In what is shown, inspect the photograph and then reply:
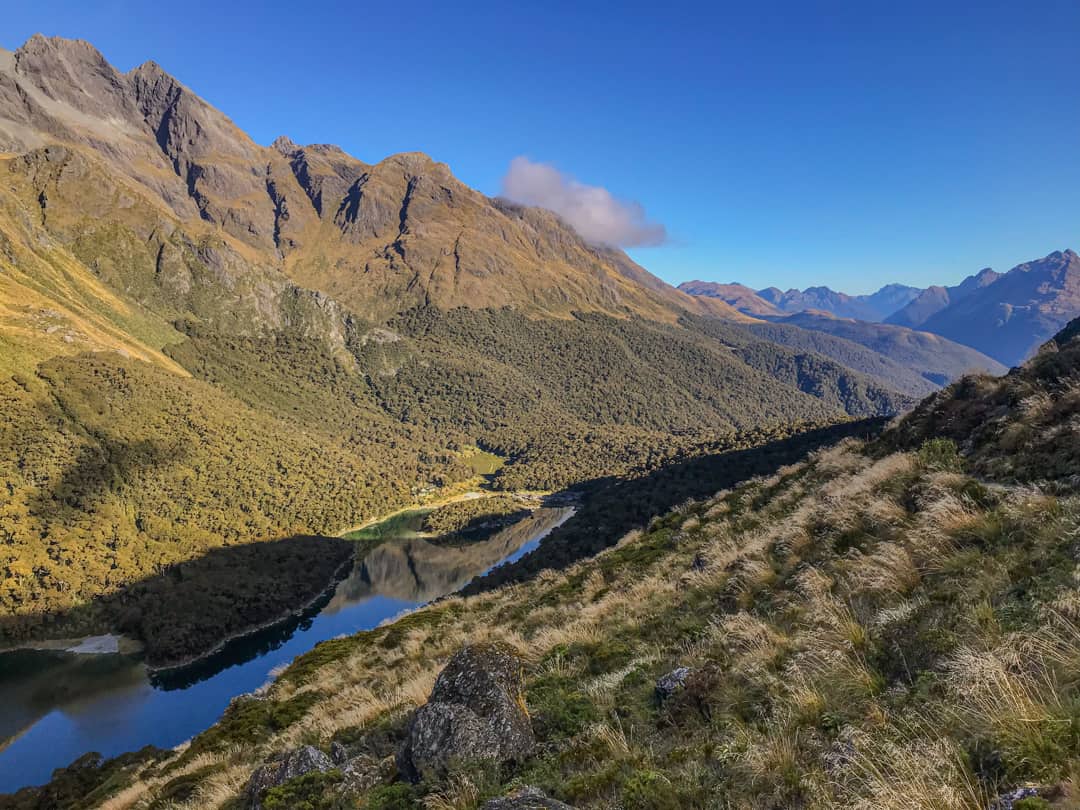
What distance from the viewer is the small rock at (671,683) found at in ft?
31.9

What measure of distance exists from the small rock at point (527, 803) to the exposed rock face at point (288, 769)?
22.9 feet

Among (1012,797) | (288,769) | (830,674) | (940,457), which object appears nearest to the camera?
(1012,797)

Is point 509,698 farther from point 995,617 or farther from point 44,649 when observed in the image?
point 44,649

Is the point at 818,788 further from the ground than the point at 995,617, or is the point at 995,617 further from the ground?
the point at 995,617

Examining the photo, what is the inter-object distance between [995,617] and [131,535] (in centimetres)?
24745

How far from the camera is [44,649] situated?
483 ft

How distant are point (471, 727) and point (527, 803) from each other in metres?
3.58

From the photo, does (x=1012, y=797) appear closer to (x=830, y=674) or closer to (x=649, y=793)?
(x=830, y=674)

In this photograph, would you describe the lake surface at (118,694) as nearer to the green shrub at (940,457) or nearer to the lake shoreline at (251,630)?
the lake shoreline at (251,630)

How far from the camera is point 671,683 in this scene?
391 inches

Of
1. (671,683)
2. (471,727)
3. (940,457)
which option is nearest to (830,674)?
(671,683)

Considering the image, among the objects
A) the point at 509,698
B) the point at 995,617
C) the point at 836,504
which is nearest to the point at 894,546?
the point at 995,617

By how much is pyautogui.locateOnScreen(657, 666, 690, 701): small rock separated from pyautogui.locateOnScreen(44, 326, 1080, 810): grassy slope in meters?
0.24

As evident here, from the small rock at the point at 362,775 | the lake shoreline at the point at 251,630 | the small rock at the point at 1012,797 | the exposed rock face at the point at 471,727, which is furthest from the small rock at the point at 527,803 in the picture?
the lake shoreline at the point at 251,630
